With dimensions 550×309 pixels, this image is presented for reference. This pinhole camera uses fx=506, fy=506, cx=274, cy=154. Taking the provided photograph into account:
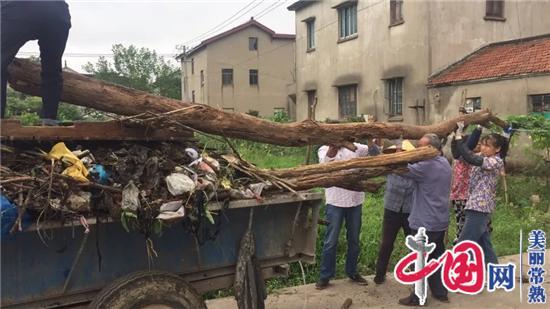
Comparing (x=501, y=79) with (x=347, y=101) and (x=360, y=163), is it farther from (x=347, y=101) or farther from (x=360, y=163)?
(x=360, y=163)

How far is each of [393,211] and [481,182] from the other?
93cm

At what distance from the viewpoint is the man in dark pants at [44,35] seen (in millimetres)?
3484

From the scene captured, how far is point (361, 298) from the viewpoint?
16.7 ft

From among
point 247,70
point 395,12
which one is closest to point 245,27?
point 247,70

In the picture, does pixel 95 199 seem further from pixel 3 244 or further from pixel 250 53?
pixel 250 53

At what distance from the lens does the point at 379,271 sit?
217 inches

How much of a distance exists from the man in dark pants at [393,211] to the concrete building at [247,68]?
2870cm

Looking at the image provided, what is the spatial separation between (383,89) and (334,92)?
3.21 meters

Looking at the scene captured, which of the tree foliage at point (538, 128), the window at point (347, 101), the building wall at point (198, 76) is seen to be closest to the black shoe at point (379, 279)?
the tree foliage at point (538, 128)

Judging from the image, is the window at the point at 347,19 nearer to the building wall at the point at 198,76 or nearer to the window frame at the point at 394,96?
the window frame at the point at 394,96

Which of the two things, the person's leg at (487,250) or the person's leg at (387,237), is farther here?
the person's leg at (487,250)

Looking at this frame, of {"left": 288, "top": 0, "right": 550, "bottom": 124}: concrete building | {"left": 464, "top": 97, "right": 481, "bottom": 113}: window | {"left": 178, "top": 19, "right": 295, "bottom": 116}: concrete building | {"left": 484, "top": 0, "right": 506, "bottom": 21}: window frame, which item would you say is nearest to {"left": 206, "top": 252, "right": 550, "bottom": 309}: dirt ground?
{"left": 288, "top": 0, "right": 550, "bottom": 124}: concrete building

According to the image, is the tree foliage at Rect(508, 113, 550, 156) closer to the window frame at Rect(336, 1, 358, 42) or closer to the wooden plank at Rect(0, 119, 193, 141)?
the wooden plank at Rect(0, 119, 193, 141)

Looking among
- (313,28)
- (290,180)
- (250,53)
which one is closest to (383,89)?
(313,28)
